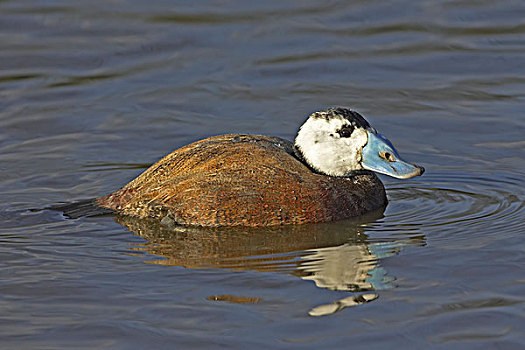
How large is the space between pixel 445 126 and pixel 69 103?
446 cm

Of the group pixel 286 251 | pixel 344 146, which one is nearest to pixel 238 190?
pixel 286 251

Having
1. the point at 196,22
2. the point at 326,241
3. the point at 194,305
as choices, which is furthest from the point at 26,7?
the point at 194,305

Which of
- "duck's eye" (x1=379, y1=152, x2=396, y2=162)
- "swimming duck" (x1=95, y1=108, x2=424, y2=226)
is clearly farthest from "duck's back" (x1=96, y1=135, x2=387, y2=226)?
"duck's eye" (x1=379, y1=152, x2=396, y2=162)

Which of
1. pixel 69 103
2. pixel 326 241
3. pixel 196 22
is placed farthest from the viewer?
pixel 196 22

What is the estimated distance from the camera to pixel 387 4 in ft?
47.9

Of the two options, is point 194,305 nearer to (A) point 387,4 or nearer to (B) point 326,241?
(B) point 326,241

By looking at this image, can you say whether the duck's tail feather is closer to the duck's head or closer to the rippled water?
the rippled water

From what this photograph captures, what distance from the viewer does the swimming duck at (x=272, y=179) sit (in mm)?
7926

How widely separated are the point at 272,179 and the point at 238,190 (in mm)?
288

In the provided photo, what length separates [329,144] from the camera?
8406 mm

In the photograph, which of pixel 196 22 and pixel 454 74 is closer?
pixel 454 74

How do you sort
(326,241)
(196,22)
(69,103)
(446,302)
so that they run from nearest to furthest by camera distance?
(446,302) < (326,241) < (69,103) < (196,22)

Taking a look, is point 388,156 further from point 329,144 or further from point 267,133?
point 267,133

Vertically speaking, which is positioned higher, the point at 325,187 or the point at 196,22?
the point at 196,22
